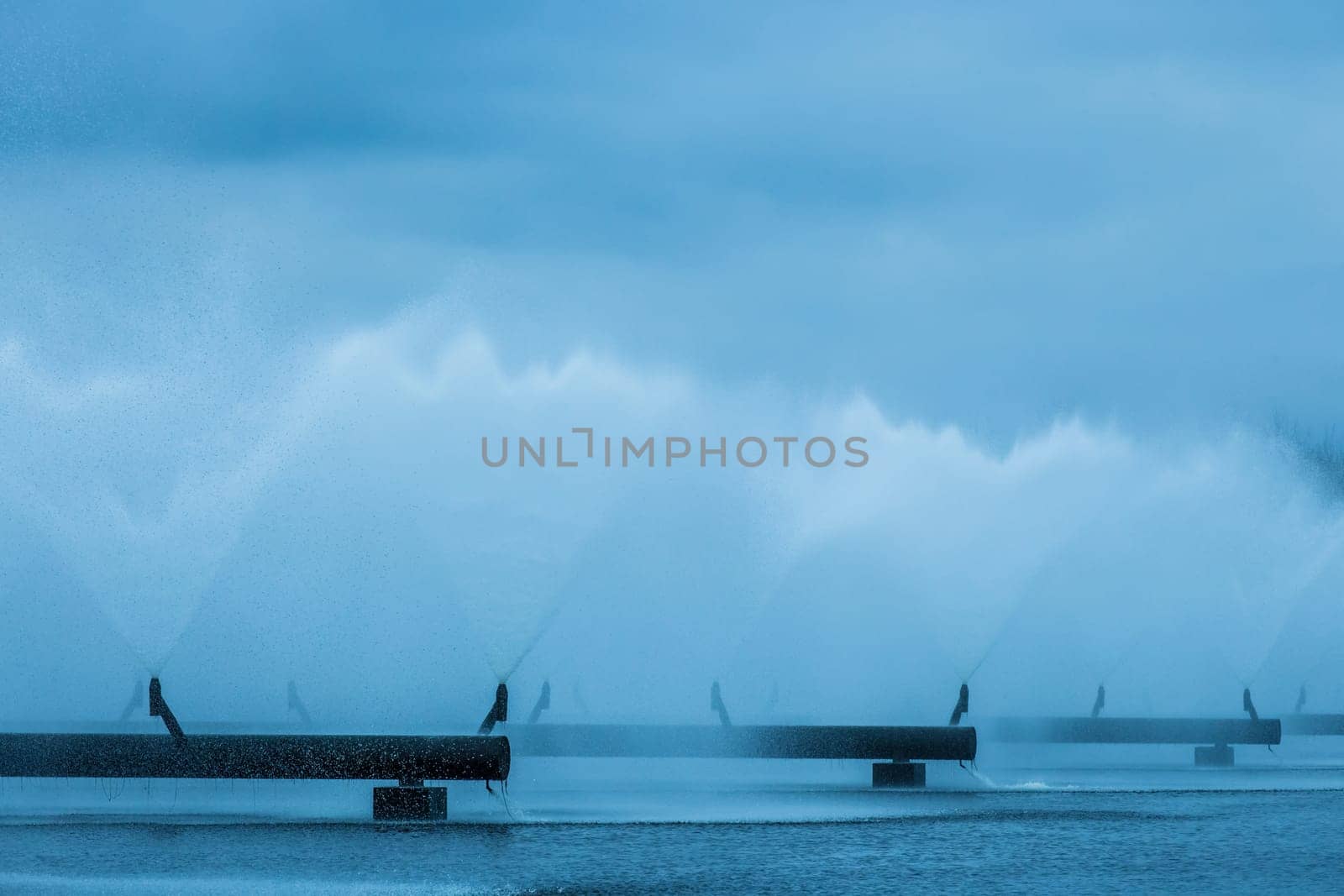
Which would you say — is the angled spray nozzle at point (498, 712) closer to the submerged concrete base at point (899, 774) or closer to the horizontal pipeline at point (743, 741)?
the horizontal pipeline at point (743, 741)

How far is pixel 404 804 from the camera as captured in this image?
30438mm

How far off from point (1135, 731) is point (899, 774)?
9.69 m

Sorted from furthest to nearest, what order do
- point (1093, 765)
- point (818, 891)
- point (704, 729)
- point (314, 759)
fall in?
point (1093, 765)
point (704, 729)
point (314, 759)
point (818, 891)

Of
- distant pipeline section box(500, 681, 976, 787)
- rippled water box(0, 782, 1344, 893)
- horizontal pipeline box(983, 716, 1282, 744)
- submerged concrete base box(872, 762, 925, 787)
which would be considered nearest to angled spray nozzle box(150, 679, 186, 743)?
rippled water box(0, 782, 1344, 893)

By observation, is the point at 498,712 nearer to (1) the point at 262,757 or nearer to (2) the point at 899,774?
(1) the point at 262,757

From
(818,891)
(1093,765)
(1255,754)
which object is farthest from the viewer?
(1255,754)

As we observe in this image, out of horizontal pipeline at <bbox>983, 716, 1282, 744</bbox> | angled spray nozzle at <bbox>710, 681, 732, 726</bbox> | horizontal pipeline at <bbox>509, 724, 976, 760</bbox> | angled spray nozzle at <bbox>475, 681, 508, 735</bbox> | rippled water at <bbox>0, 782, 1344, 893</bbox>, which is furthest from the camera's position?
horizontal pipeline at <bbox>983, 716, 1282, 744</bbox>

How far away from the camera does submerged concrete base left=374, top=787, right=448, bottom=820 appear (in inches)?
1196

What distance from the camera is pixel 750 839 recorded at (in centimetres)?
2712

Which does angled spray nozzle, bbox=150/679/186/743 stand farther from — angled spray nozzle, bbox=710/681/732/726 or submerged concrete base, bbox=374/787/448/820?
angled spray nozzle, bbox=710/681/732/726

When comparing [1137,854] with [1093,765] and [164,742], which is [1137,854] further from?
[1093,765]

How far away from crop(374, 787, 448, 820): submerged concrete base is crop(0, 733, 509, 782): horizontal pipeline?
0.86ft

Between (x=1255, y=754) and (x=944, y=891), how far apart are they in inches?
1788

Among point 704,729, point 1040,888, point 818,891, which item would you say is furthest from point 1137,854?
point 704,729
